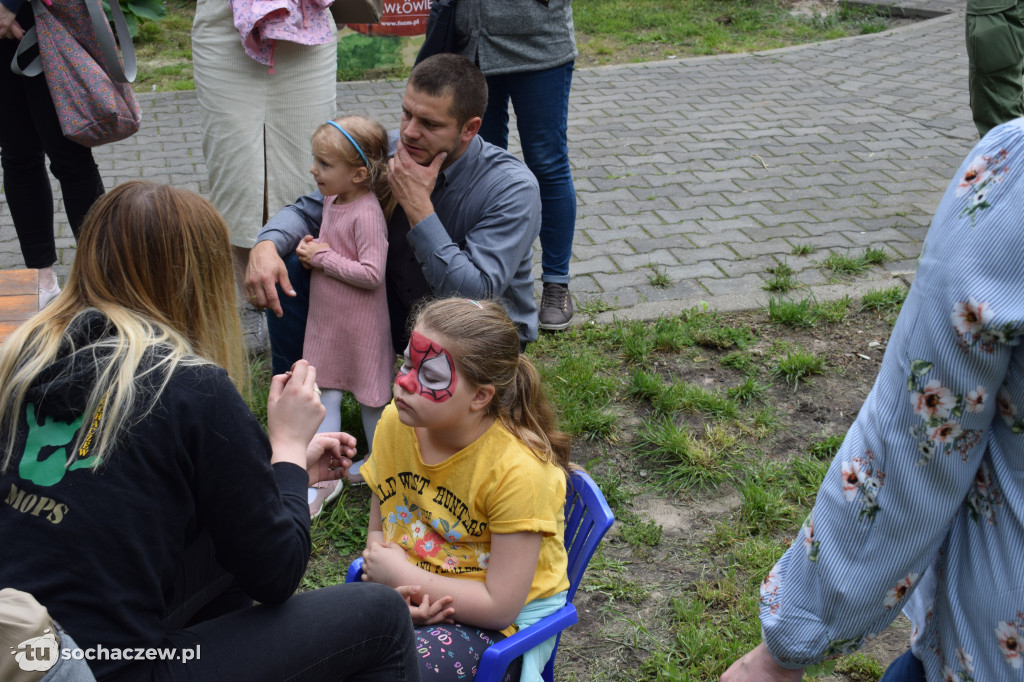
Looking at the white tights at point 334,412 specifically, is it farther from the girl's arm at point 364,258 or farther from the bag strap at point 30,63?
the bag strap at point 30,63

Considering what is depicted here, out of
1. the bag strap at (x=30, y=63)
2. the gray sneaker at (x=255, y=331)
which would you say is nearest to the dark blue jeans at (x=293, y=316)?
the gray sneaker at (x=255, y=331)

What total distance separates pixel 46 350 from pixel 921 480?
139 cm

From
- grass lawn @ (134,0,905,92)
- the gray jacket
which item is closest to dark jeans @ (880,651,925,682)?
the gray jacket

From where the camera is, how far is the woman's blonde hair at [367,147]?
295 cm

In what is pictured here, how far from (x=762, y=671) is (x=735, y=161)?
5062mm

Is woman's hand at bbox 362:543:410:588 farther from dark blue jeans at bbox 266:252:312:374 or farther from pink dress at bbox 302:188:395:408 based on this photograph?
dark blue jeans at bbox 266:252:312:374

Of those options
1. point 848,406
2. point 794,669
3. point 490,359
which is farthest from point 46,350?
point 848,406

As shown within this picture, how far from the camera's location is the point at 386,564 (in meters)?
2.10

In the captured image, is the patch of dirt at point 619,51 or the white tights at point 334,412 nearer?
the white tights at point 334,412

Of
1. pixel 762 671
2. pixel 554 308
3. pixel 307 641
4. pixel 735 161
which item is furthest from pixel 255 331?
pixel 735 161

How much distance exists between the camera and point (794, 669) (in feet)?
4.60

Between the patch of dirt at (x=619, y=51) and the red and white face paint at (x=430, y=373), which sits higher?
the red and white face paint at (x=430, y=373)

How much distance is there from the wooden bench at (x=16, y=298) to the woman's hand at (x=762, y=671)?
2265 millimetres

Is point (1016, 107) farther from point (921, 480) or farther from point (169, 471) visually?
point (169, 471)
